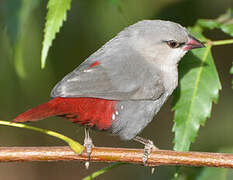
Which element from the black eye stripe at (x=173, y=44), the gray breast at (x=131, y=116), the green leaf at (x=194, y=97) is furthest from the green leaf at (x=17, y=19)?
the green leaf at (x=194, y=97)

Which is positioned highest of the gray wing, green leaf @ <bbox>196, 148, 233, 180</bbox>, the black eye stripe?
the black eye stripe

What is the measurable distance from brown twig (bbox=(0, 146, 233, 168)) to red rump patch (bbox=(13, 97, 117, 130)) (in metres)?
0.24

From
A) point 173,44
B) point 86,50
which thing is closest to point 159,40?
point 173,44

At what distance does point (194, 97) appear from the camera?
347 centimetres

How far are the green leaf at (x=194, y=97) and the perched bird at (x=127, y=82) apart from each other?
6.2 inches

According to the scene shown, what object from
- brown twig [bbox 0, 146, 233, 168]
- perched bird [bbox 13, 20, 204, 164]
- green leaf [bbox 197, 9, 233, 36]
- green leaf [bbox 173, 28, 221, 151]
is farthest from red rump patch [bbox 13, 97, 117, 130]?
green leaf [bbox 197, 9, 233, 36]

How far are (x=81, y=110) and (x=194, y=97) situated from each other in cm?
90

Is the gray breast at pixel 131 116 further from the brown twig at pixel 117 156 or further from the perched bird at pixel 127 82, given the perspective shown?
the brown twig at pixel 117 156

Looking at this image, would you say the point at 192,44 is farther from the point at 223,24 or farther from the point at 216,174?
the point at 216,174

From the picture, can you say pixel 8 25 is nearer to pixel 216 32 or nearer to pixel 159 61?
pixel 159 61

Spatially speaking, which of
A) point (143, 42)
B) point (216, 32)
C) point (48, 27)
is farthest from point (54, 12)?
point (216, 32)

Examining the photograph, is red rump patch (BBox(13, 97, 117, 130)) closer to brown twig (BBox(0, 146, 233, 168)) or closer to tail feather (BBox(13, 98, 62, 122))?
tail feather (BBox(13, 98, 62, 122))

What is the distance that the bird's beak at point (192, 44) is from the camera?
3.62 m

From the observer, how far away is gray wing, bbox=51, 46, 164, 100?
3.45 m
